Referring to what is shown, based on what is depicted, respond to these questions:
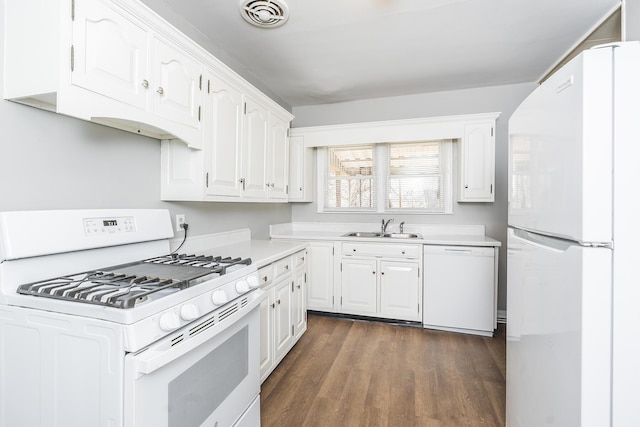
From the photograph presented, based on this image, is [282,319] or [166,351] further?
[282,319]

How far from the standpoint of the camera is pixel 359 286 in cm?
310

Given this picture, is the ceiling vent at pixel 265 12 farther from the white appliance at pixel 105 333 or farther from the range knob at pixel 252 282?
the range knob at pixel 252 282

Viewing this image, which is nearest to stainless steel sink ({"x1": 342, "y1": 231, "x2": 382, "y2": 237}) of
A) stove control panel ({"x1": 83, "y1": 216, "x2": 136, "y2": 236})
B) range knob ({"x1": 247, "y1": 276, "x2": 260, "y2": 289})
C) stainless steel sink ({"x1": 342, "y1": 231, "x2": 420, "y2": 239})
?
stainless steel sink ({"x1": 342, "y1": 231, "x2": 420, "y2": 239})

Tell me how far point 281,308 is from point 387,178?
2121mm

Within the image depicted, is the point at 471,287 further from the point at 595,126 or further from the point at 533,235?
the point at 595,126

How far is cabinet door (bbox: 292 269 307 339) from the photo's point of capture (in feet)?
8.18

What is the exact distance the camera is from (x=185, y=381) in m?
1.03

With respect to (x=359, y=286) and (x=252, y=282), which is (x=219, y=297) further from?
(x=359, y=286)

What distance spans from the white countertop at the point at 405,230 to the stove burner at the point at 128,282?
1.77 m

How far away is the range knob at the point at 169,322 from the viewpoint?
925 millimetres

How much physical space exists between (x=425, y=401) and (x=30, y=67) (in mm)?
2562

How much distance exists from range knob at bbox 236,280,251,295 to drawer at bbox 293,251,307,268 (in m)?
1.08

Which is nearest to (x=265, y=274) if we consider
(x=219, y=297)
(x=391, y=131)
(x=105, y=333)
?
(x=219, y=297)

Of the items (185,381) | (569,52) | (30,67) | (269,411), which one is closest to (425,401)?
(269,411)
